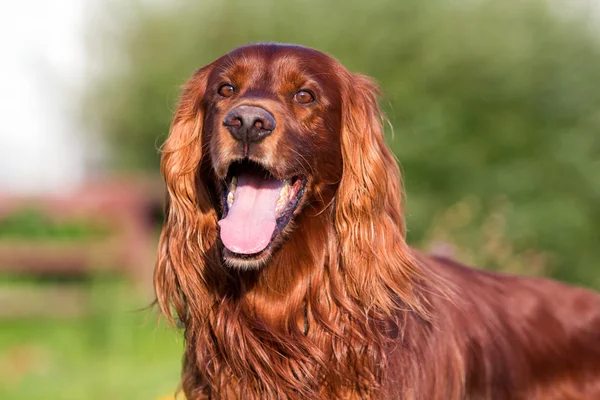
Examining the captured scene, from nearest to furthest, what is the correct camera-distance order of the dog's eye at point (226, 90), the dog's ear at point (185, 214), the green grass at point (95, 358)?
the dog's eye at point (226, 90), the dog's ear at point (185, 214), the green grass at point (95, 358)

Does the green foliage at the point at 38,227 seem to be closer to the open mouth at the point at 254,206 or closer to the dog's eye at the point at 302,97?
the open mouth at the point at 254,206

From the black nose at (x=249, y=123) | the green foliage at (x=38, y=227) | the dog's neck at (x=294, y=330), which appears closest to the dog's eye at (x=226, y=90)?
the black nose at (x=249, y=123)

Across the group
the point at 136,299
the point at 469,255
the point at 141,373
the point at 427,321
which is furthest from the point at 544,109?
the point at 427,321

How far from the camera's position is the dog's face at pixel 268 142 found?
11.0 feet

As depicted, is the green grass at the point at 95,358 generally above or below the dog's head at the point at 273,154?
below

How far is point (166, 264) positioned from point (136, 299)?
10334mm

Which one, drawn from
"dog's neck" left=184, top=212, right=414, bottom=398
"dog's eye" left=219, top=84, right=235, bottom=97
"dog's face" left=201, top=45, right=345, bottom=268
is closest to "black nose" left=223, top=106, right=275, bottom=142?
"dog's face" left=201, top=45, right=345, bottom=268

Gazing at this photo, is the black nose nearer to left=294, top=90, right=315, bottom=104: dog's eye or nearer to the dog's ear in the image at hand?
left=294, top=90, right=315, bottom=104: dog's eye

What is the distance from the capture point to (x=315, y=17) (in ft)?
53.7

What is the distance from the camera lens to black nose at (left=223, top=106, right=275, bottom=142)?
3.27 meters

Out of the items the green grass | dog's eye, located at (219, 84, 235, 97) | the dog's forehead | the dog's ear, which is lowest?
the green grass

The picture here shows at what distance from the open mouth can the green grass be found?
3.77 metres

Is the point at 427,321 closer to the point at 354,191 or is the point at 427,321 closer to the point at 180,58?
the point at 354,191

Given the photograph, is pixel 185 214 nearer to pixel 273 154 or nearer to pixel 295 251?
pixel 295 251
